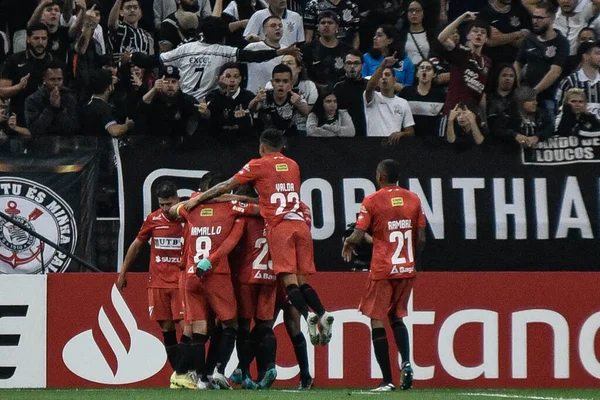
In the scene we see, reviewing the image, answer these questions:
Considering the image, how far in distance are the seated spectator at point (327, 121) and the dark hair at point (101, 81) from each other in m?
2.13

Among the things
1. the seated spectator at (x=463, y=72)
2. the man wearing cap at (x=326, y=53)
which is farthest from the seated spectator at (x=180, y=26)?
the seated spectator at (x=463, y=72)

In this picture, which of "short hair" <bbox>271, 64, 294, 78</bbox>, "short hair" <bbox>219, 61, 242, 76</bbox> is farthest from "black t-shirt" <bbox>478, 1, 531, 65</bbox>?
"short hair" <bbox>219, 61, 242, 76</bbox>

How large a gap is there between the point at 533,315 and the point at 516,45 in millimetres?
4486

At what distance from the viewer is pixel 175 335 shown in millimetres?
11633

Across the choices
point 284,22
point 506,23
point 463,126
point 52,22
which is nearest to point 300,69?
point 284,22

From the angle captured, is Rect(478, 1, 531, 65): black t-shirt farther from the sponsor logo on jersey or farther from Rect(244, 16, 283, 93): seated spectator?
the sponsor logo on jersey

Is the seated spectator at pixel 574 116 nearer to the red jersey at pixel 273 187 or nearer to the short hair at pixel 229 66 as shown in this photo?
the short hair at pixel 229 66

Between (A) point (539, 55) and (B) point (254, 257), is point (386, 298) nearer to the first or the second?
(B) point (254, 257)

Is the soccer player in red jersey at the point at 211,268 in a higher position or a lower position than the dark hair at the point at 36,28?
lower

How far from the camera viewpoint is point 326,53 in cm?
1483

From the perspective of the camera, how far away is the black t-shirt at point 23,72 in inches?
516

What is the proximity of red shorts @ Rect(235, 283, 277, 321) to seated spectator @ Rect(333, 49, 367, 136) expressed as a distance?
10.8 feet

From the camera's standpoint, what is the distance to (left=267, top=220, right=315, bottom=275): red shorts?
10141 millimetres

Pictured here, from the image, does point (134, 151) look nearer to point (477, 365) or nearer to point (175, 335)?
point (175, 335)
